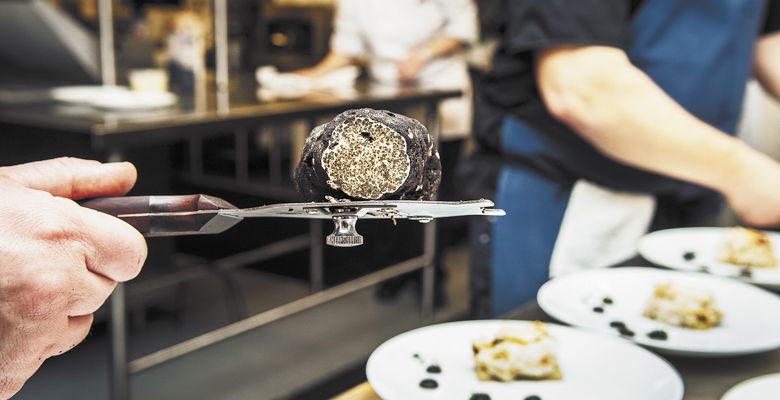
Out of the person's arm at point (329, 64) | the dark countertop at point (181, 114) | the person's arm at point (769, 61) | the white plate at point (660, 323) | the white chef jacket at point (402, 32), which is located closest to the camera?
the white plate at point (660, 323)

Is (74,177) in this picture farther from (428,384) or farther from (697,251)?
(697,251)

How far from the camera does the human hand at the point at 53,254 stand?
335mm

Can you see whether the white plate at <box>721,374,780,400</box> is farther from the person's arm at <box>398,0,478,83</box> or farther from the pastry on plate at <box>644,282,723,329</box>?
the person's arm at <box>398,0,478,83</box>

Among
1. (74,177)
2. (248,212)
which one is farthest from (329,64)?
(248,212)

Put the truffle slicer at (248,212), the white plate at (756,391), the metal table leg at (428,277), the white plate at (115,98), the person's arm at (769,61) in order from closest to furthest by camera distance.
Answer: the truffle slicer at (248,212) < the white plate at (756,391) < the person's arm at (769,61) < the white plate at (115,98) < the metal table leg at (428,277)

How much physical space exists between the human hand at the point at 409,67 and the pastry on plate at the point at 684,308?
70.5 inches

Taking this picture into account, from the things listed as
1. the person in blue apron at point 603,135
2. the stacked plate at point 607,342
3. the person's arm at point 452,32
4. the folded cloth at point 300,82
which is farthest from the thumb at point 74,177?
the person's arm at point 452,32

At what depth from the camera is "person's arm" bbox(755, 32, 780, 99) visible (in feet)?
4.79

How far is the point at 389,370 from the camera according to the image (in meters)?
0.63

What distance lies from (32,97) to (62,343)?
1910 mm

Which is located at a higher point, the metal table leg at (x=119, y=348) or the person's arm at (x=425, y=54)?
the person's arm at (x=425, y=54)

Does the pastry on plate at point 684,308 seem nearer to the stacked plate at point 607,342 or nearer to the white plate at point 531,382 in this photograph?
the stacked plate at point 607,342

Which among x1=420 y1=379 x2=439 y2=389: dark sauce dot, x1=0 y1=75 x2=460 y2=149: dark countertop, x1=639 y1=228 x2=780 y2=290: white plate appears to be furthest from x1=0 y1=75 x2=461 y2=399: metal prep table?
x1=420 y1=379 x2=439 y2=389: dark sauce dot

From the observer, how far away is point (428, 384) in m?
0.62
